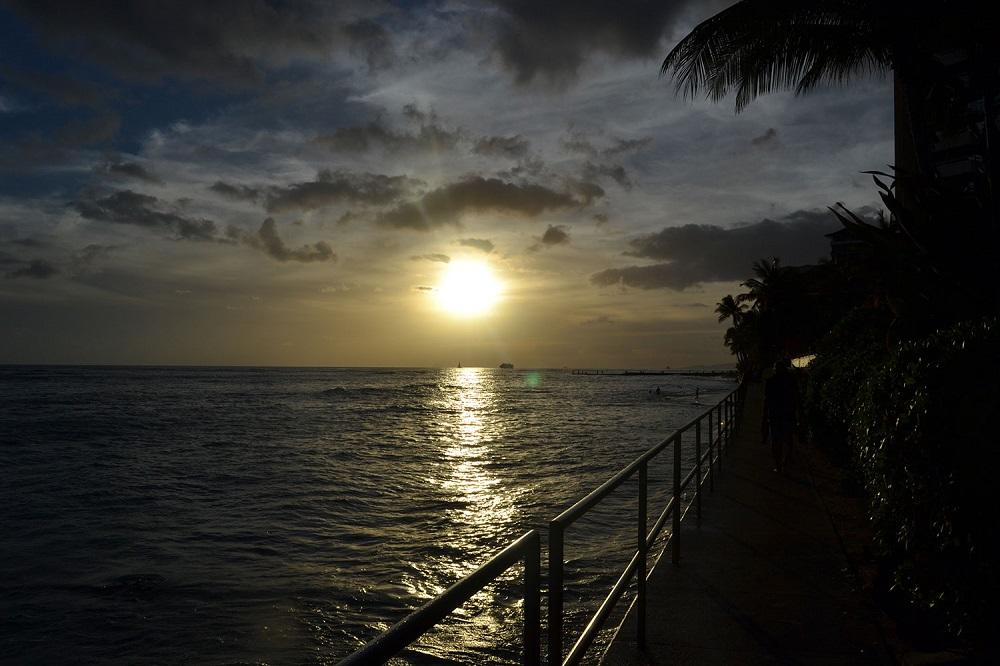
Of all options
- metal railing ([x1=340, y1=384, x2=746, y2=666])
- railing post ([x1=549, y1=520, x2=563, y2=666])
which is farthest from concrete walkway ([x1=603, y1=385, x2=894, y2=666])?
railing post ([x1=549, y1=520, x2=563, y2=666])

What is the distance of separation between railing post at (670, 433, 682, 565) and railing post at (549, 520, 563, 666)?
2.69 metres

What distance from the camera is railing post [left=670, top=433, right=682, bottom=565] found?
5.11 m

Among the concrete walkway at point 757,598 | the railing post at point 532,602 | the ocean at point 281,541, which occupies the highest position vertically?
the railing post at point 532,602

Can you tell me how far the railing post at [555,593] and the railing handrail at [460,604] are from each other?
306mm

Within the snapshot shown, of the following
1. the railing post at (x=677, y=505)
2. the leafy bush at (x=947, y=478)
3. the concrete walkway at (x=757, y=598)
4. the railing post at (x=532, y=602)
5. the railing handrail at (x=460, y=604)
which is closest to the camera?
the railing handrail at (x=460, y=604)

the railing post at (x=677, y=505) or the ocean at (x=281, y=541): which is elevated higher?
the railing post at (x=677, y=505)

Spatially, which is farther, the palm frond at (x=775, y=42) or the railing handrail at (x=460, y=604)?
the palm frond at (x=775, y=42)

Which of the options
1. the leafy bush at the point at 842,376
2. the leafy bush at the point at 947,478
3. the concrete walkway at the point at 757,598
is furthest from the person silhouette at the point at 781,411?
the leafy bush at the point at 947,478

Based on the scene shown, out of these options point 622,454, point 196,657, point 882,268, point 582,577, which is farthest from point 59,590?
point 622,454

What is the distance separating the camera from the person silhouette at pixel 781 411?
397 inches

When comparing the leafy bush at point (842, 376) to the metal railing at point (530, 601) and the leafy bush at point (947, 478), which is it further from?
the metal railing at point (530, 601)

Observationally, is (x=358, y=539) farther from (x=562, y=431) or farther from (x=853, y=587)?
(x=562, y=431)

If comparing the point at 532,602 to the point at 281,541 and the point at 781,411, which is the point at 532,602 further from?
the point at 781,411

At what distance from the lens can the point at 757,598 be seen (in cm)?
476
